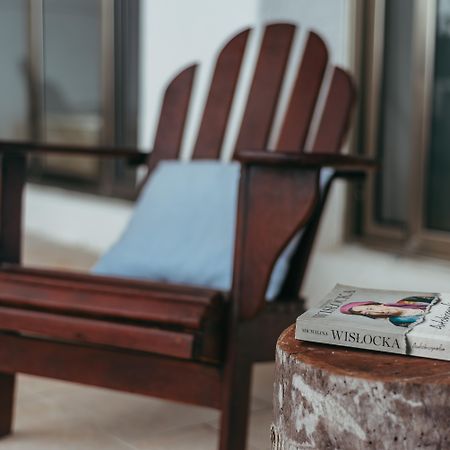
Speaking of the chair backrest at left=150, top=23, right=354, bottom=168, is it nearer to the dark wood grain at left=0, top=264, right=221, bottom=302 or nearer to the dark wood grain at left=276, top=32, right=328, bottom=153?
the dark wood grain at left=276, top=32, right=328, bottom=153

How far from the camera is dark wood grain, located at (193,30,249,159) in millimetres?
2395

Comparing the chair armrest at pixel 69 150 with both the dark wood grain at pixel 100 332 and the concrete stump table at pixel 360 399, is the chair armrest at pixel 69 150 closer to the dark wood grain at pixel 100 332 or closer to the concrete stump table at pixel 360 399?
the dark wood grain at pixel 100 332

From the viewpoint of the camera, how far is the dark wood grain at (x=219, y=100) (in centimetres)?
239

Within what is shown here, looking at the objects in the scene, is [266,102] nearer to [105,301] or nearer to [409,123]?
[409,123]

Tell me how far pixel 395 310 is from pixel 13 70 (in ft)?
17.5

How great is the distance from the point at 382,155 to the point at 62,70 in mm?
3134

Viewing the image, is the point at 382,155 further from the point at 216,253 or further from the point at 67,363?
the point at 67,363

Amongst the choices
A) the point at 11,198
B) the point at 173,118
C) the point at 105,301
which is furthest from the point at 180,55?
the point at 105,301

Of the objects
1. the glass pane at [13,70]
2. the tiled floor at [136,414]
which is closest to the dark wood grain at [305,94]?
the tiled floor at [136,414]

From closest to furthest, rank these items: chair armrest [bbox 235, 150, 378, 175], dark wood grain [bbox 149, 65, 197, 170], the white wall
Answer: chair armrest [bbox 235, 150, 378, 175] < dark wood grain [bbox 149, 65, 197, 170] < the white wall

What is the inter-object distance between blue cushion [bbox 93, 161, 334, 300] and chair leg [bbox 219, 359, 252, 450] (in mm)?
312

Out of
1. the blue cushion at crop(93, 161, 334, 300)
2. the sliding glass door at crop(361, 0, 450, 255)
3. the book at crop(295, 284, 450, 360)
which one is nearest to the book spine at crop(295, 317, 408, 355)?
the book at crop(295, 284, 450, 360)

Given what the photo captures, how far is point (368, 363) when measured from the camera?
41.7 inches

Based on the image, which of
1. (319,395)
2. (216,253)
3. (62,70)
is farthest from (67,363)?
(62,70)
